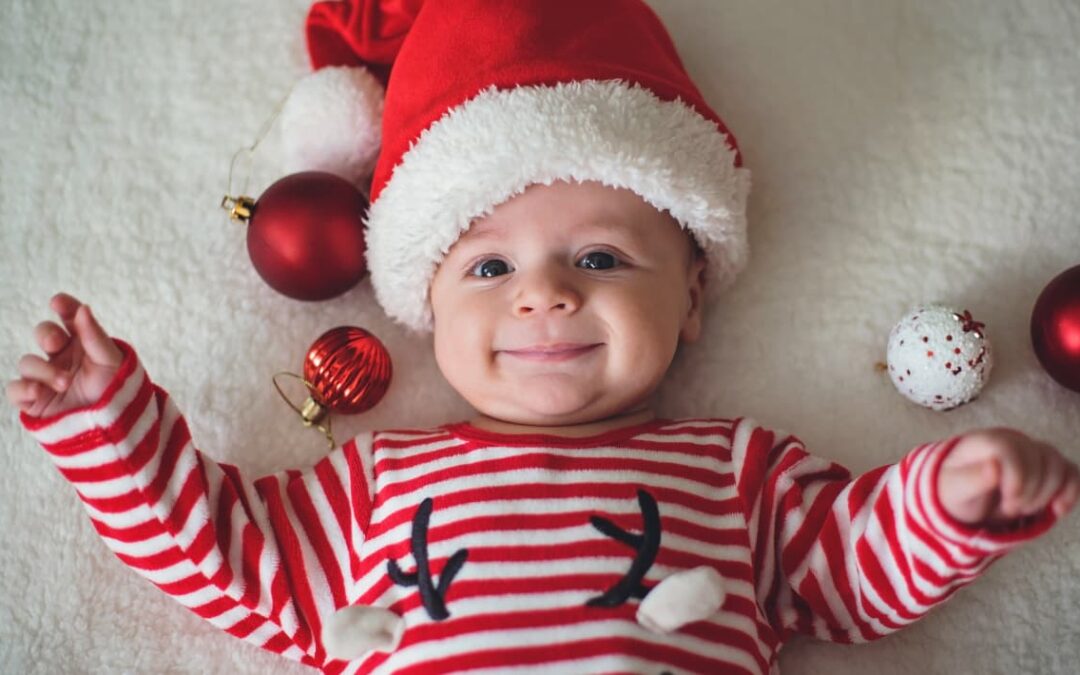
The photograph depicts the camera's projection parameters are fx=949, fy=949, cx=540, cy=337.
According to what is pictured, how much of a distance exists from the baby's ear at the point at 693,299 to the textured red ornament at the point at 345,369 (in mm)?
353

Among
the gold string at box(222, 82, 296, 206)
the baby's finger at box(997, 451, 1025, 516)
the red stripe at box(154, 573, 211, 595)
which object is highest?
the gold string at box(222, 82, 296, 206)

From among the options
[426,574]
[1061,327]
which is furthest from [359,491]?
[1061,327]

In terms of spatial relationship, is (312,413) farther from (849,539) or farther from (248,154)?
(849,539)

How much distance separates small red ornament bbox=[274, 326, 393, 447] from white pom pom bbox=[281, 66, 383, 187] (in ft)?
0.73

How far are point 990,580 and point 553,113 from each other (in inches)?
26.8

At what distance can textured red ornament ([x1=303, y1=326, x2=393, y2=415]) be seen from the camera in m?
1.05

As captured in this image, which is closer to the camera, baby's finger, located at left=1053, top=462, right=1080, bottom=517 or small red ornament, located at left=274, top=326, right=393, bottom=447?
baby's finger, located at left=1053, top=462, right=1080, bottom=517

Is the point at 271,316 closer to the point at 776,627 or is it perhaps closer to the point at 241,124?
the point at 241,124

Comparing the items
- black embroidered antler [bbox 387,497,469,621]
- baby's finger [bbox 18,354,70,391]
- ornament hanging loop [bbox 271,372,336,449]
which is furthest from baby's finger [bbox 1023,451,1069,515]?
baby's finger [bbox 18,354,70,391]

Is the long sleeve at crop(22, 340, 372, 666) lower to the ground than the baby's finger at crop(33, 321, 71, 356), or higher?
lower

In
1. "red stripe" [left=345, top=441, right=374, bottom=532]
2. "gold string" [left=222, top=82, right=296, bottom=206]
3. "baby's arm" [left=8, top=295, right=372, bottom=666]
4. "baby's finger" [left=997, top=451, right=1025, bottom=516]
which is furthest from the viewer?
"gold string" [left=222, top=82, right=296, bottom=206]

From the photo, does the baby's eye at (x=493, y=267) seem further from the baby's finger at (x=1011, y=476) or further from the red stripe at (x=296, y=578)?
the baby's finger at (x=1011, y=476)

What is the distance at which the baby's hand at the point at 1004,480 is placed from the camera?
760 millimetres

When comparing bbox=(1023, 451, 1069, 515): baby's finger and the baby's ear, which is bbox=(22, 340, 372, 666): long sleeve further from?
bbox=(1023, 451, 1069, 515): baby's finger
